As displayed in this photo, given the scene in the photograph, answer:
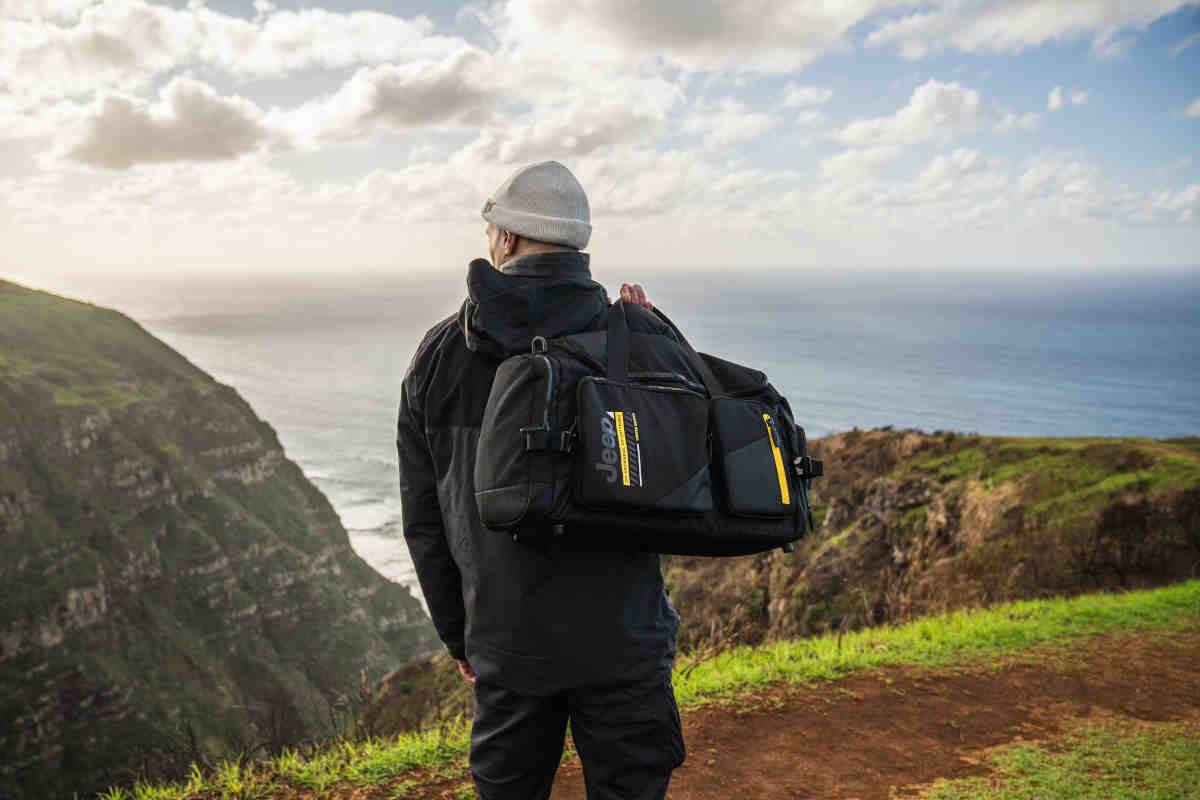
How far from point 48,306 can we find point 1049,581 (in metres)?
137

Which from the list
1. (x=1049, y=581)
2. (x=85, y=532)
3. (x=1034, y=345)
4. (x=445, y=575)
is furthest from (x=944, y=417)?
(x=445, y=575)

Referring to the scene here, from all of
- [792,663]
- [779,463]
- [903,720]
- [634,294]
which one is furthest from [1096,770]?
[634,294]

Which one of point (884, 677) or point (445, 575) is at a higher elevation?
point (445, 575)

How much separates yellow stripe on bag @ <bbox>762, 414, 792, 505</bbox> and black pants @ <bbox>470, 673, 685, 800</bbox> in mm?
609

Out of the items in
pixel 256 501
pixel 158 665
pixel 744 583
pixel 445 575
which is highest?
pixel 445 575

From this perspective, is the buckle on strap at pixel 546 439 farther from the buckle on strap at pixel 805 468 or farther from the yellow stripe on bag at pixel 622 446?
the buckle on strap at pixel 805 468

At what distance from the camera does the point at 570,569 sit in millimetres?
2350

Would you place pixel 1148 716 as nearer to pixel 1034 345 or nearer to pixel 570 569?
pixel 570 569

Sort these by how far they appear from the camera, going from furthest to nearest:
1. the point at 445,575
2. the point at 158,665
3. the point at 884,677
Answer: the point at 158,665 < the point at 884,677 < the point at 445,575

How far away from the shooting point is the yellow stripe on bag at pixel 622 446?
2.23 metres

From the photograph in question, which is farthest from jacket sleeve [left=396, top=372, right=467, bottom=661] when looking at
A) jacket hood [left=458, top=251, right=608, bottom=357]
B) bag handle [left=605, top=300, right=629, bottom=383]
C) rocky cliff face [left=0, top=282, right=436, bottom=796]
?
rocky cliff face [left=0, top=282, right=436, bottom=796]

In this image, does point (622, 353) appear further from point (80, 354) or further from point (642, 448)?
point (80, 354)

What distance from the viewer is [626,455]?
88.6 inches

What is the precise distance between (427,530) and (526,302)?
796mm
